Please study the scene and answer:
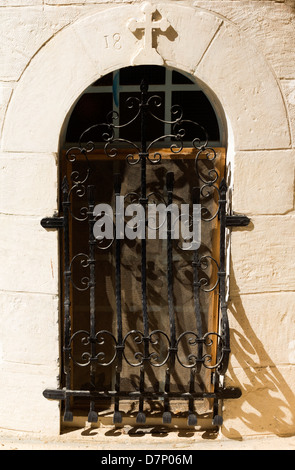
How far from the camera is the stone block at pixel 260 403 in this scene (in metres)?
3.55

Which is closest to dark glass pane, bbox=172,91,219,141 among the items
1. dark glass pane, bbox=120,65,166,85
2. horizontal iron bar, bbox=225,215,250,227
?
dark glass pane, bbox=120,65,166,85

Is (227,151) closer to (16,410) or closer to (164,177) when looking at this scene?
(164,177)

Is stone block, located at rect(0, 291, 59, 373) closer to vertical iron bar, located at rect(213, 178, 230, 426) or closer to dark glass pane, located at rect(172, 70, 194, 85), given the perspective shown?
vertical iron bar, located at rect(213, 178, 230, 426)

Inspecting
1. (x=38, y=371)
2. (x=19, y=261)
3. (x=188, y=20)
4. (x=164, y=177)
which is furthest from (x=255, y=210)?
(x=38, y=371)

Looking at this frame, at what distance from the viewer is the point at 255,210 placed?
3.40 m

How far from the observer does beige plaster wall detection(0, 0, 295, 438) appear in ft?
10.6

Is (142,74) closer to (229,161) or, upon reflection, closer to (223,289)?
(229,161)

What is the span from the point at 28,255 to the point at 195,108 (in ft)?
4.76

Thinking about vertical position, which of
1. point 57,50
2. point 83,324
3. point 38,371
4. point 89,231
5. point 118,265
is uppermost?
point 57,50

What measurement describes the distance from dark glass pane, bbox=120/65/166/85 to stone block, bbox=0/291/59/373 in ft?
4.93

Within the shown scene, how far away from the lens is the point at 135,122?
354 cm

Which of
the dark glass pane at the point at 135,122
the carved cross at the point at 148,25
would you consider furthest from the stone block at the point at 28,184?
the carved cross at the point at 148,25

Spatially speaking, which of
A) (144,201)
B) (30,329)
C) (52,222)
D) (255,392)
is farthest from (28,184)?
(255,392)

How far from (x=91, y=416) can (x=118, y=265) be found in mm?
1024
